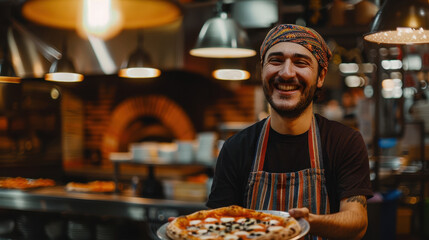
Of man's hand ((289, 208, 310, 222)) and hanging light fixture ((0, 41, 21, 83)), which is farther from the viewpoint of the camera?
hanging light fixture ((0, 41, 21, 83))

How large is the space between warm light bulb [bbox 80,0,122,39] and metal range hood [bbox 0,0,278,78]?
105mm

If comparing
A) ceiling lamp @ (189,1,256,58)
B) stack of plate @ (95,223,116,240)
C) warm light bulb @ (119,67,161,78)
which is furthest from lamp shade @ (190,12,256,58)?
stack of plate @ (95,223,116,240)

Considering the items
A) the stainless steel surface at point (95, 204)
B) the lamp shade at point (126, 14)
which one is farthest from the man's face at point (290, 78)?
the lamp shade at point (126, 14)

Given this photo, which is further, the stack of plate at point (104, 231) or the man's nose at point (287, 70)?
the stack of plate at point (104, 231)

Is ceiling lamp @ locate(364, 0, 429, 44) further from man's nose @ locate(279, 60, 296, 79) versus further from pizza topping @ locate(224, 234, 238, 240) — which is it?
pizza topping @ locate(224, 234, 238, 240)

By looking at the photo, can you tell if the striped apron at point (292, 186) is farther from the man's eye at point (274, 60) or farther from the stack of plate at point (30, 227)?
the stack of plate at point (30, 227)

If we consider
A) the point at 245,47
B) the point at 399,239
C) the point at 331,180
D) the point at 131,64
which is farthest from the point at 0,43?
the point at 399,239

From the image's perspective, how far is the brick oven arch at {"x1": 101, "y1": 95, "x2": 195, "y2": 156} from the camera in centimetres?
762

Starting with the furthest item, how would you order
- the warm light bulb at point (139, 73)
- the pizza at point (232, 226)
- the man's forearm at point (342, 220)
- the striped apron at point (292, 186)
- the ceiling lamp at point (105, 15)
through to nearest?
the ceiling lamp at point (105, 15), the warm light bulb at point (139, 73), the striped apron at point (292, 186), the man's forearm at point (342, 220), the pizza at point (232, 226)

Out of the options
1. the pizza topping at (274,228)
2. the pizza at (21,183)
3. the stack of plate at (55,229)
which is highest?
the pizza topping at (274,228)

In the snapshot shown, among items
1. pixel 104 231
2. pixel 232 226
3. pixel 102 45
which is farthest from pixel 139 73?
pixel 232 226

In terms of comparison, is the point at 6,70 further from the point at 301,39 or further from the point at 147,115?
the point at 147,115

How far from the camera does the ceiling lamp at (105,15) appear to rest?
5.43m

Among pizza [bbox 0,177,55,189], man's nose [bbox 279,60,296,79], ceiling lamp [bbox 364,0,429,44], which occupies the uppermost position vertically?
ceiling lamp [bbox 364,0,429,44]
